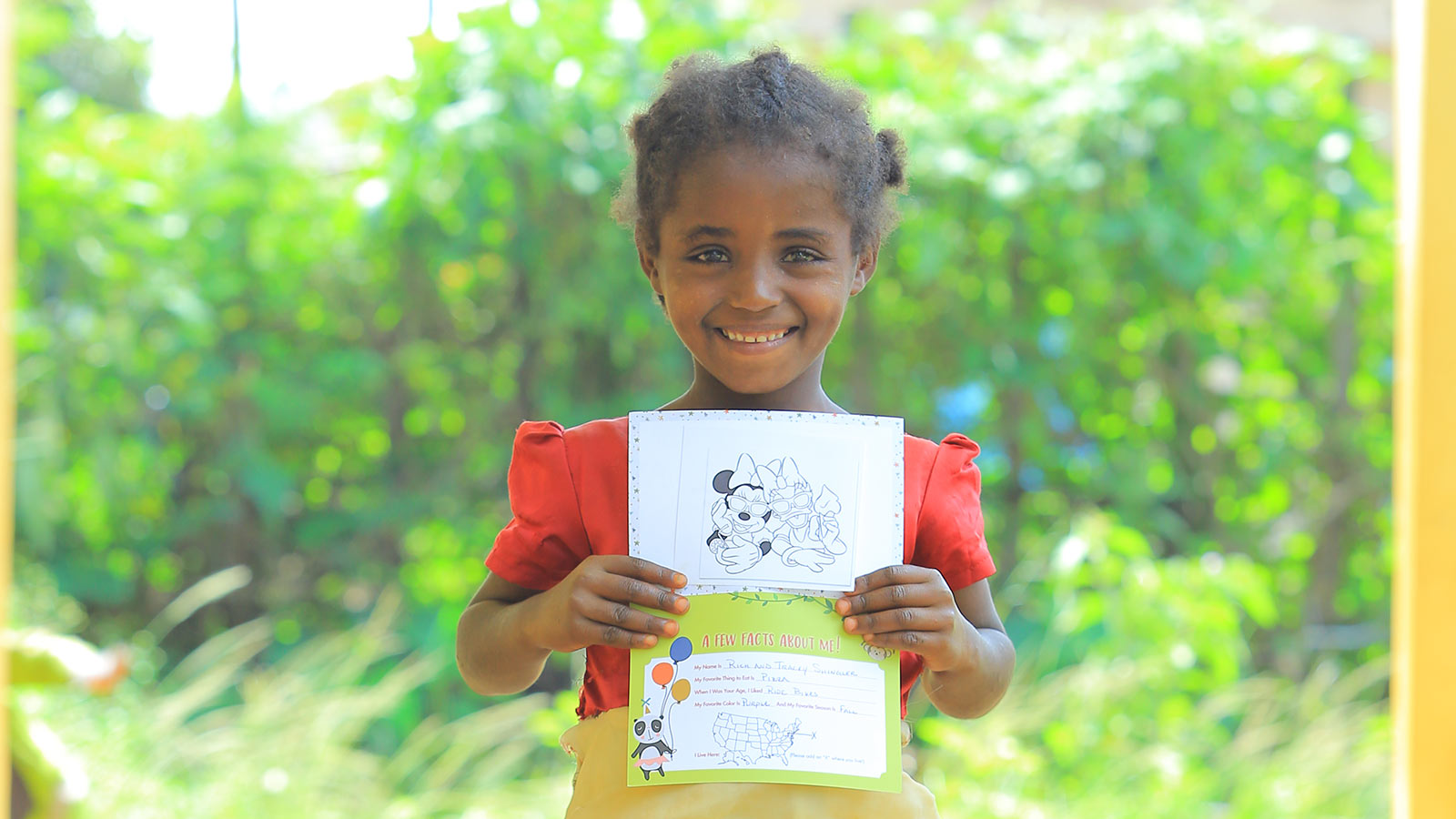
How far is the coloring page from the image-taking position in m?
1.27

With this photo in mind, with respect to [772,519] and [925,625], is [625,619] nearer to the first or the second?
[772,519]

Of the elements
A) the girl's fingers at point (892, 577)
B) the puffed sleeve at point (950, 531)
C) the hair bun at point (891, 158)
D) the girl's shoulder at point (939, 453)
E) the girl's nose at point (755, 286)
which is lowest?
the girl's fingers at point (892, 577)

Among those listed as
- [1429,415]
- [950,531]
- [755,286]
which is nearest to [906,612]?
[950,531]

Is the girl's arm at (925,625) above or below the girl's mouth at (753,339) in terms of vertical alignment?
below

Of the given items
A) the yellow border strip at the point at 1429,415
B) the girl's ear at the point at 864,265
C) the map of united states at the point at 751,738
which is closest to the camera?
the map of united states at the point at 751,738

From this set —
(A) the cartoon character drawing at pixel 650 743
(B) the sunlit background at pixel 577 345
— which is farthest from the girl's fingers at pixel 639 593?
(B) the sunlit background at pixel 577 345

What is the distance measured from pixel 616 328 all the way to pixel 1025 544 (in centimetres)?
142

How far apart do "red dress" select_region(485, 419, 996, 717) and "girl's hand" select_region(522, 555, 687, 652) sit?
8 cm

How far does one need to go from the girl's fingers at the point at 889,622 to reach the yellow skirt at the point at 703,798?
14 cm

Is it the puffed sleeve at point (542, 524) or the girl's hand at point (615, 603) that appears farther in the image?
the puffed sleeve at point (542, 524)

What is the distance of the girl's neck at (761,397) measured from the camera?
57.2 inches

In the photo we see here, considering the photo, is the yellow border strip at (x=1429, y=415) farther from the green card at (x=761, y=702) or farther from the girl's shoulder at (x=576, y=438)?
the girl's shoulder at (x=576, y=438)

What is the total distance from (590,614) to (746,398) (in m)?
0.33

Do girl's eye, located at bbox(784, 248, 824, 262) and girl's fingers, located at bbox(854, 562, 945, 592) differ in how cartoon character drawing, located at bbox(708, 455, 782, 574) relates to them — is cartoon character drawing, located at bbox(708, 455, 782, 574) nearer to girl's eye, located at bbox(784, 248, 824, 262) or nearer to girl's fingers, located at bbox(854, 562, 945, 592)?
girl's fingers, located at bbox(854, 562, 945, 592)
